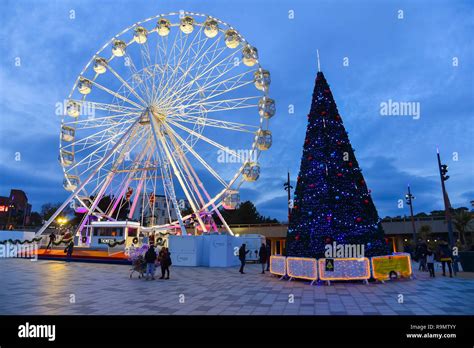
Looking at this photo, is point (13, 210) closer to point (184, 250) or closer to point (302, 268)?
point (184, 250)

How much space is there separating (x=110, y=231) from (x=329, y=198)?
24684 millimetres

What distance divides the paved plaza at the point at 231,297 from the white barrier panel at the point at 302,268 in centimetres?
35

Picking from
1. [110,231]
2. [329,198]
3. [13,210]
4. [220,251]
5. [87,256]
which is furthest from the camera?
[13,210]

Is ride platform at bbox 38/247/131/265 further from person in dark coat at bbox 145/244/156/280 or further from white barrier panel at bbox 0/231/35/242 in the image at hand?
person in dark coat at bbox 145/244/156/280

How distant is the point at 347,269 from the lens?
11.8 m

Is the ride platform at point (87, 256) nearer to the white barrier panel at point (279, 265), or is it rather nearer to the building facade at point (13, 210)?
the white barrier panel at point (279, 265)

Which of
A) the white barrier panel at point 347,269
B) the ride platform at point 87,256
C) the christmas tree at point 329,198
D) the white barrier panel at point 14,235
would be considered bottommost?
the ride platform at point 87,256

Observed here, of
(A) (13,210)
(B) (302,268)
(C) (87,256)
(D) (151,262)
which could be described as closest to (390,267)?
(B) (302,268)

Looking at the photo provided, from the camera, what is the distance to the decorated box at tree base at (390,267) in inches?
473

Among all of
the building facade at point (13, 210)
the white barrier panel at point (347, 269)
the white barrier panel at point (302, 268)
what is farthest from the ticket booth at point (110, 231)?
the building facade at point (13, 210)

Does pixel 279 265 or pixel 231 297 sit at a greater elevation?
pixel 279 265
